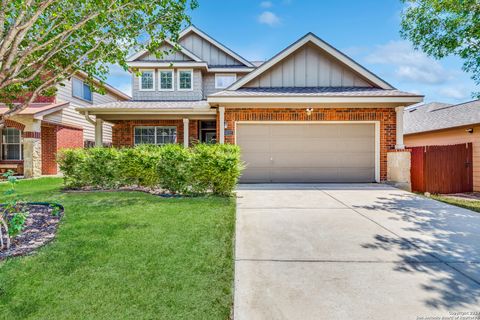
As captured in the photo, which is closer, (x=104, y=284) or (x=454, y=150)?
(x=104, y=284)

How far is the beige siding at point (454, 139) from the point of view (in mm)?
10773

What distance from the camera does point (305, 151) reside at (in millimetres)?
10742

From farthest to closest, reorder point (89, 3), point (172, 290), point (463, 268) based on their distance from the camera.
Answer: point (89, 3) → point (463, 268) → point (172, 290)

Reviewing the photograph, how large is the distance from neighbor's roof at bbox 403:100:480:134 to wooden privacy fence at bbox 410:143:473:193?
1.83 meters

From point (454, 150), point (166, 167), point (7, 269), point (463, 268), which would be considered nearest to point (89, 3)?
point (166, 167)

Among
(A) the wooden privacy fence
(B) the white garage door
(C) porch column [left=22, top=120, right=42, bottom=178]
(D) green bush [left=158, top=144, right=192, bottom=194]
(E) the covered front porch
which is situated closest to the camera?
(D) green bush [left=158, top=144, right=192, bottom=194]

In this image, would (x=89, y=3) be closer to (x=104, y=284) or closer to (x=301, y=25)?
(x=104, y=284)

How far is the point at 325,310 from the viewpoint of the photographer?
2.76 metres

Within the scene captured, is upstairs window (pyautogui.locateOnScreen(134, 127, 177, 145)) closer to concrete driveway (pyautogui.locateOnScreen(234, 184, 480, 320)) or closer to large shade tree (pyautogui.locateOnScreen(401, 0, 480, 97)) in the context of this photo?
concrete driveway (pyautogui.locateOnScreen(234, 184, 480, 320))

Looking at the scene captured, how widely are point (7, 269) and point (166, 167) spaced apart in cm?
467

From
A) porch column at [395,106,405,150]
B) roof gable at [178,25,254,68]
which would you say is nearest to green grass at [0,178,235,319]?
porch column at [395,106,405,150]

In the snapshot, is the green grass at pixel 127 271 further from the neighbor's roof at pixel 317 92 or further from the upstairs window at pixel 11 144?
the upstairs window at pixel 11 144

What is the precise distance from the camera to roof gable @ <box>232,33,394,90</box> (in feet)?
36.6

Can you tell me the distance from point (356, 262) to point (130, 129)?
518 inches
